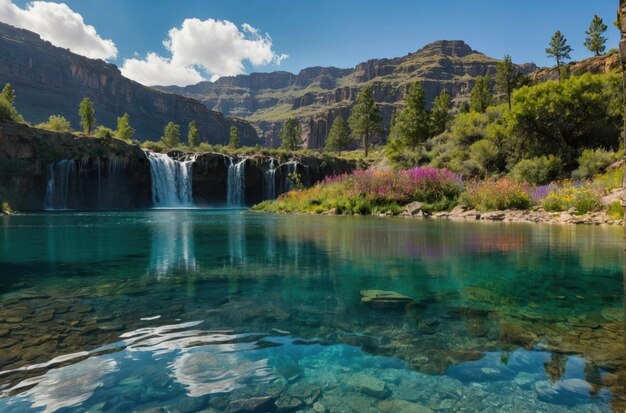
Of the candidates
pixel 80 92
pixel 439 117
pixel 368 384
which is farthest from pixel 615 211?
pixel 80 92

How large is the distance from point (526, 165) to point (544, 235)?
47.0 ft

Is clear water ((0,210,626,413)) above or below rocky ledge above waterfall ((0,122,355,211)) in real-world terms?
below

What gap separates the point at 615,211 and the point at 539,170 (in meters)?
9.93

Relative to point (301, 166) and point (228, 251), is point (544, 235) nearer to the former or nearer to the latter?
point (228, 251)

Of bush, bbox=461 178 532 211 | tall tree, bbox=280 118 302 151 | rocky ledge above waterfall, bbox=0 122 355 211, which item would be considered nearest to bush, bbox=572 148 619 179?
bush, bbox=461 178 532 211

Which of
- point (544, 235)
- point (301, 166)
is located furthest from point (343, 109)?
point (544, 235)

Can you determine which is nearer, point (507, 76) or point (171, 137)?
point (507, 76)

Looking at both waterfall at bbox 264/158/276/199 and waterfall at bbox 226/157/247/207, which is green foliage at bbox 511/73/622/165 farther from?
waterfall at bbox 226/157/247/207

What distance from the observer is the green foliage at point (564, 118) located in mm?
26016

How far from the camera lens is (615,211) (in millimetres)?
13578

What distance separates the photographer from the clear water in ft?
7.36

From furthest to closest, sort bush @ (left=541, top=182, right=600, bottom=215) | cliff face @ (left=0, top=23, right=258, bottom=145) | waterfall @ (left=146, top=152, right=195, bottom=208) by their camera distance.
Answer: cliff face @ (left=0, top=23, right=258, bottom=145), waterfall @ (left=146, top=152, right=195, bottom=208), bush @ (left=541, top=182, right=600, bottom=215)

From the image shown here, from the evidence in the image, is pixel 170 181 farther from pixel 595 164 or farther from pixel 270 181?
pixel 595 164

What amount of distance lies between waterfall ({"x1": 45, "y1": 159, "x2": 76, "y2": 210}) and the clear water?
39.1m
